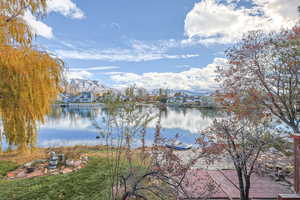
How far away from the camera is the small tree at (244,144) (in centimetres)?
258

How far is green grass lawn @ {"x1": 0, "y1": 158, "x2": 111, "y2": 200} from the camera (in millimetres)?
3266

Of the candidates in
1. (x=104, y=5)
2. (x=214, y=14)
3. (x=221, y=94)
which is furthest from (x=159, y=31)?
(x=221, y=94)

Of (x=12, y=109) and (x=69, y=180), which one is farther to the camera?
(x=69, y=180)

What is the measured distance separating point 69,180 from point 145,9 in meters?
7.68

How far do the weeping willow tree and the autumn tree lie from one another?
16.4 ft

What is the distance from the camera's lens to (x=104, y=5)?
6.95 meters

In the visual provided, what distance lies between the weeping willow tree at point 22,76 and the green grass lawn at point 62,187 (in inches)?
45.1

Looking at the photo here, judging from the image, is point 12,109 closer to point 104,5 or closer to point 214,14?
point 104,5

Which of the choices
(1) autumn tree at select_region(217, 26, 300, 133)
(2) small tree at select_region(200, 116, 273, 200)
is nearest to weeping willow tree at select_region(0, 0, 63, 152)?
(2) small tree at select_region(200, 116, 273, 200)

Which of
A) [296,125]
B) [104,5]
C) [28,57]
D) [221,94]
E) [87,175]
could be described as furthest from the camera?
[104,5]

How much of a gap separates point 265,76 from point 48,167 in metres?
7.43

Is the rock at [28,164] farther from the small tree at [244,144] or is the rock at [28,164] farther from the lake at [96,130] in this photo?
the small tree at [244,144]

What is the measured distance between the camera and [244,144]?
2.79 metres

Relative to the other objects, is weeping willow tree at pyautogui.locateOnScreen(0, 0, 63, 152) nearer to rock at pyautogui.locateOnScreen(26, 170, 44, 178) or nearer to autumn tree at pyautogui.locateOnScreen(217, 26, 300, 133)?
rock at pyautogui.locateOnScreen(26, 170, 44, 178)
